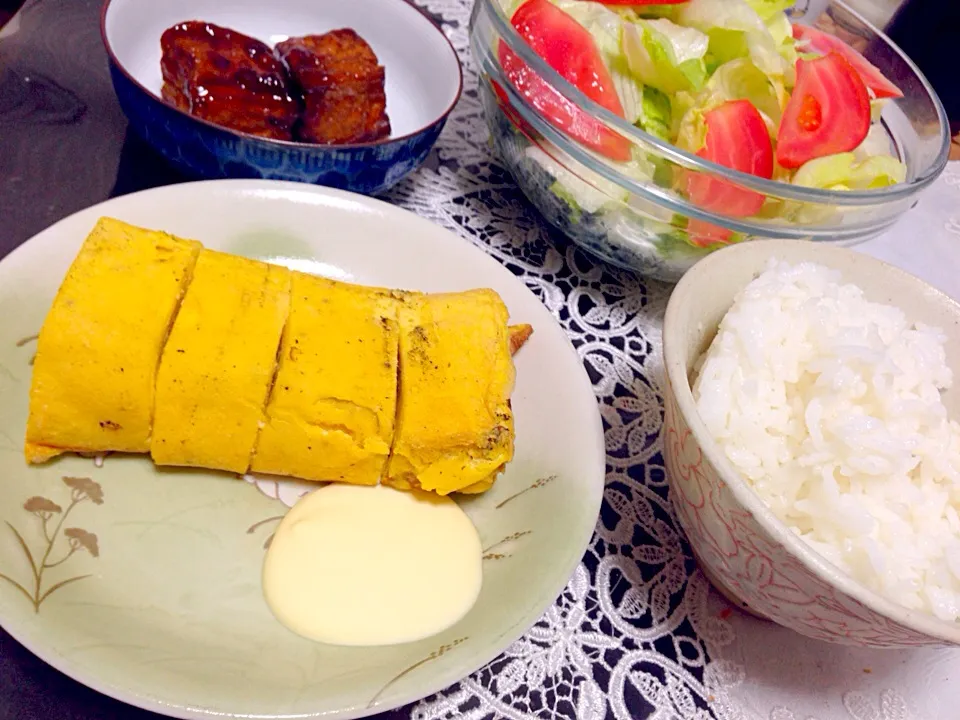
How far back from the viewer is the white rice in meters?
0.95

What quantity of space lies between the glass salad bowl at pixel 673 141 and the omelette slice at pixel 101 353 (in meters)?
0.76

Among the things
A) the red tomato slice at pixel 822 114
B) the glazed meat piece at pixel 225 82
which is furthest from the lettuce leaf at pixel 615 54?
the glazed meat piece at pixel 225 82

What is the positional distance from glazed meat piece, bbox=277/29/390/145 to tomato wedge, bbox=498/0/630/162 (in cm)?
29

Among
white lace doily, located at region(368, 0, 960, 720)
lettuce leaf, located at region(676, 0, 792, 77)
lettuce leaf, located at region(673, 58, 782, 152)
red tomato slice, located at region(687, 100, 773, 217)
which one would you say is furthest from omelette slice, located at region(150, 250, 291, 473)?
lettuce leaf, located at region(676, 0, 792, 77)

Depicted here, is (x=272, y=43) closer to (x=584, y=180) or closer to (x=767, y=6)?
(x=584, y=180)

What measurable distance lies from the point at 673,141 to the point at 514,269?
1.40ft

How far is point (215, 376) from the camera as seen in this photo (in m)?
1.02

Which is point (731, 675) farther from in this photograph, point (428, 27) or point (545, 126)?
point (428, 27)

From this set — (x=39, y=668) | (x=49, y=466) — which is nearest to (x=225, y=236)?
(x=49, y=466)

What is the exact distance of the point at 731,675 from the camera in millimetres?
1066

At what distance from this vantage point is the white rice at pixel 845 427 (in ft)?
3.13

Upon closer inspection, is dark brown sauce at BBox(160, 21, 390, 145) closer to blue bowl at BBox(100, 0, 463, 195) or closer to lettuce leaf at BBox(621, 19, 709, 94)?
blue bowl at BBox(100, 0, 463, 195)

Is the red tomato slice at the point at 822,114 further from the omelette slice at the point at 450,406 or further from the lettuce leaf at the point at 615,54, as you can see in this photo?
the omelette slice at the point at 450,406

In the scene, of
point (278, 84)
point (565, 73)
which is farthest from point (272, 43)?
point (565, 73)
